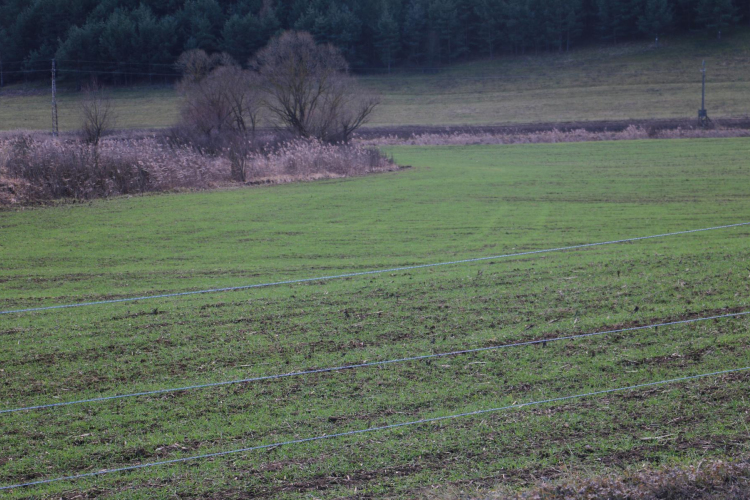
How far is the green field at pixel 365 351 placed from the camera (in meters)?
5.44

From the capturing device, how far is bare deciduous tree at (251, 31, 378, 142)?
136 ft

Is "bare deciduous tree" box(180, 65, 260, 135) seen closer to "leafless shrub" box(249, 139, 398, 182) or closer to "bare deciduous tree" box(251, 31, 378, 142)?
"bare deciduous tree" box(251, 31, 378, 142)

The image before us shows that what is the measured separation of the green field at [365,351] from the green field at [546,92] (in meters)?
47.6

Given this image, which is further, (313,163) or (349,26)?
(349,26)

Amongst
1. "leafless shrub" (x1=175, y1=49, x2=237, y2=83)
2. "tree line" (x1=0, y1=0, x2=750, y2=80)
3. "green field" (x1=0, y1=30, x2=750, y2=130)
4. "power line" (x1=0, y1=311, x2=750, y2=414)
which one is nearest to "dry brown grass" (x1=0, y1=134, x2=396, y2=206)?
"power line" (x1=0, y1=311, x2=750, y2=414)

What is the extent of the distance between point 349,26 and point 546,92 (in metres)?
30.5

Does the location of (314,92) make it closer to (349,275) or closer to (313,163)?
(313,163)

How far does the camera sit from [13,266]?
1317cm

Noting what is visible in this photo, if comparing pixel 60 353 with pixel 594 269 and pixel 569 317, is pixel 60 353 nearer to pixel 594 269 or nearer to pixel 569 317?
pixel 569 317

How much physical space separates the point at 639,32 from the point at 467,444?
103 meters

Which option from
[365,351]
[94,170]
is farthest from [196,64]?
[365,351]

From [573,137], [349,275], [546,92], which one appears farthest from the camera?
[546,92]

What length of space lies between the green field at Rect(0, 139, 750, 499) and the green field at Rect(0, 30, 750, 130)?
47626 millimetres

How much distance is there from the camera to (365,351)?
796cm
